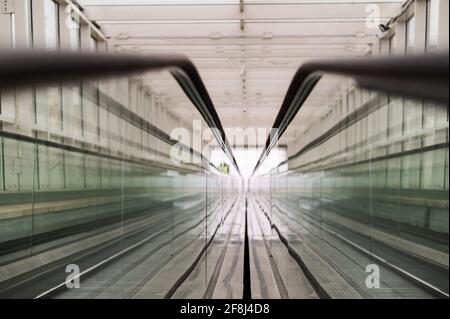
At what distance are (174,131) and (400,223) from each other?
2.19 m

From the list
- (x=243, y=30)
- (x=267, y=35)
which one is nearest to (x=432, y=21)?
(x=267, y=35)

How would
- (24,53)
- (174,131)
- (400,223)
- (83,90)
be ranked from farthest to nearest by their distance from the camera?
(174,131)
(400,223)
(83,90)
(24,53)

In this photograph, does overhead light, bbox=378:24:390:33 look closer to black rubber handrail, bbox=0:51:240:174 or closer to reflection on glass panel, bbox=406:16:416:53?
reflection on glass panel, bbox=406:16:416:53

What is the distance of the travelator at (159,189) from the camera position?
226 cm

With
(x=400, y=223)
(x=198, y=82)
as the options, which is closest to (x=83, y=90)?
(x=198, y=82)

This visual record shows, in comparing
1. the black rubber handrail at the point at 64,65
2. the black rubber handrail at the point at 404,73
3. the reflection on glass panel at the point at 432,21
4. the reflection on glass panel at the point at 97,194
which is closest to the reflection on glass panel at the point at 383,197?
the black rubber handrail at the point at 404,73

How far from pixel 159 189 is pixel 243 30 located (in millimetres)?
11238

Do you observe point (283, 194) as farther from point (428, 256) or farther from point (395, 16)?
point (395, 16)

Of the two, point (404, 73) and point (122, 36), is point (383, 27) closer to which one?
point (122, 36)

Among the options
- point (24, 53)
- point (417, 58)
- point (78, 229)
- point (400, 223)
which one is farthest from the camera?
point (78, 229)

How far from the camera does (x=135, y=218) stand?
3141 mm

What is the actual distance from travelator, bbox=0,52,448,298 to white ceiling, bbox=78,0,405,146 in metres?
5.63

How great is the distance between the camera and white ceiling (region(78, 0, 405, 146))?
40.1 feet

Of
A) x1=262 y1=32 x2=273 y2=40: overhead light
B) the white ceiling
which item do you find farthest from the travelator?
x1=262 y1=32 x2=273 y2=40: overhead light
